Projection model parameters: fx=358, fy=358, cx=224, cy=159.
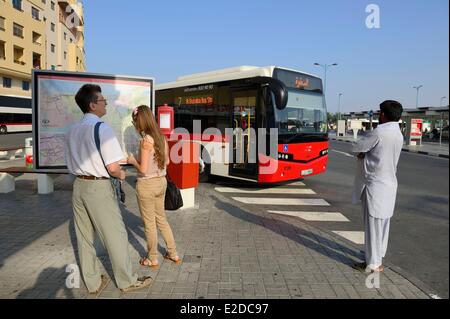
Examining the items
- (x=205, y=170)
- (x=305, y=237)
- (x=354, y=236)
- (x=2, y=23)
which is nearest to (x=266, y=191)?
(x=205, y=170)

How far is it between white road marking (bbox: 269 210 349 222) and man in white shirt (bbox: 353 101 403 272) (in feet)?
9.58

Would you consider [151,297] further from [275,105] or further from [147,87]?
[275,105]

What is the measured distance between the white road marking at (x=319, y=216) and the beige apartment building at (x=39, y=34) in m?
5.71

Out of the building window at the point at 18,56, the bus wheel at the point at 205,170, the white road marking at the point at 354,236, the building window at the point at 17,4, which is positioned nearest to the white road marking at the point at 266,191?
the bus wheel at the point at 205,170

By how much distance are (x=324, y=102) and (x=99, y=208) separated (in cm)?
841

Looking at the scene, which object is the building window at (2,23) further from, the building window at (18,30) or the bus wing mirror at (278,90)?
the bus wing mirror at (278,90)

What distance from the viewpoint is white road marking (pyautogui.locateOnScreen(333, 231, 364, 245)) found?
18.6 ft

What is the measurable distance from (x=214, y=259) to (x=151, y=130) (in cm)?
183

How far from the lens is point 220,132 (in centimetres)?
1019

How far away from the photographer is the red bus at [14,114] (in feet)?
104

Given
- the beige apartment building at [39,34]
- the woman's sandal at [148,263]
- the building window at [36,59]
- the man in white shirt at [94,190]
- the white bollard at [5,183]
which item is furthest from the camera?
the building window at [36,59]

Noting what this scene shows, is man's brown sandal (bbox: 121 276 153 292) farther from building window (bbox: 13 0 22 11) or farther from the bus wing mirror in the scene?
building window (bbox: 13 0 22 11)

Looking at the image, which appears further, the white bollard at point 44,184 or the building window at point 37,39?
the building window at point 37,39

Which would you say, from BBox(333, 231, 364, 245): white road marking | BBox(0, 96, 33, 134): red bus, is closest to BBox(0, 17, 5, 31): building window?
BBox(333, 231, 364, 245): white road marking
